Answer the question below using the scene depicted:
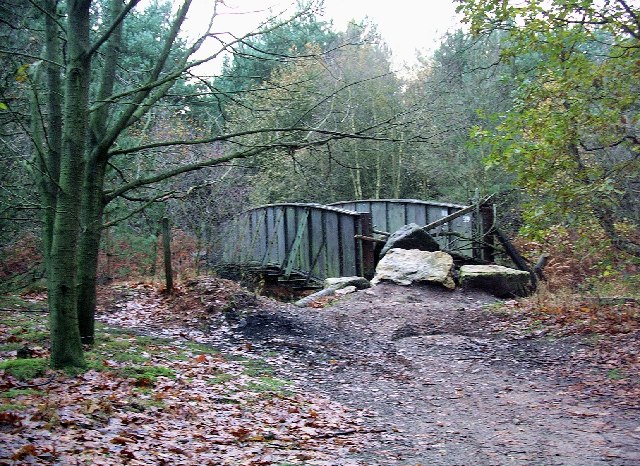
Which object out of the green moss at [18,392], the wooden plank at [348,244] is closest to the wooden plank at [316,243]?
the wooden plank at [348,244]

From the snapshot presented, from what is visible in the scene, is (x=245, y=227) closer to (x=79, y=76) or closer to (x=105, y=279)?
(x=105, y=279)

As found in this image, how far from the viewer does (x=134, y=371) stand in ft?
25.2

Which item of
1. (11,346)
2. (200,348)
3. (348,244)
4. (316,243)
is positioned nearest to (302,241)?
(316,243)

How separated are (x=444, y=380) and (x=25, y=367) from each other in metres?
5.04

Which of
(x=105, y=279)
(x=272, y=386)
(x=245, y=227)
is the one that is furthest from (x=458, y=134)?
(x=272, y=386)

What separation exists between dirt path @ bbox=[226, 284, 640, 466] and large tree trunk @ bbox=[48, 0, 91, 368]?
122 inches

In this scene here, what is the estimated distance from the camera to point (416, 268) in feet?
51.9

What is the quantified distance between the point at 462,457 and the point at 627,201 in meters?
6.46

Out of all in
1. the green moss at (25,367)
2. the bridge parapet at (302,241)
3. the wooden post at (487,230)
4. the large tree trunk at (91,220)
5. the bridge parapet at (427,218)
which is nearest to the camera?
the green moss at (25,367)

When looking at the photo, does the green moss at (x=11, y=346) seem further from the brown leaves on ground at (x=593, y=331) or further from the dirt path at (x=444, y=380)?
the brown leaves on ground at (x=593, y=331)

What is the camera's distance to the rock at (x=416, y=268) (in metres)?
15.4

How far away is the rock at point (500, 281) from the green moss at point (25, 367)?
10.4 m

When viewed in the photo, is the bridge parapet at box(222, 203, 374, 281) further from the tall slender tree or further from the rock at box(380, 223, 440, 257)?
the tall slender tree

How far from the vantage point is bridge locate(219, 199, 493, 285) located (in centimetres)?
1758
